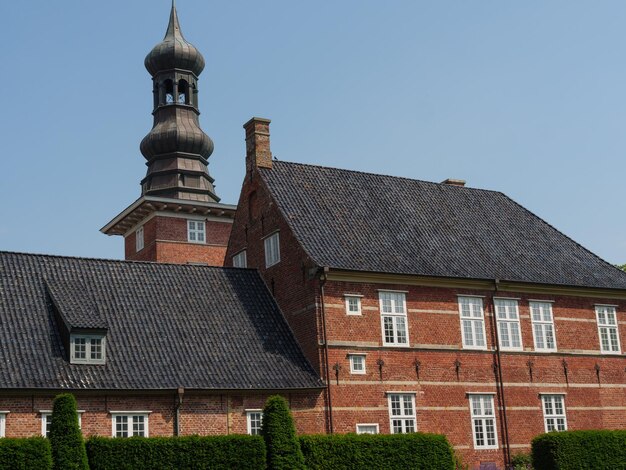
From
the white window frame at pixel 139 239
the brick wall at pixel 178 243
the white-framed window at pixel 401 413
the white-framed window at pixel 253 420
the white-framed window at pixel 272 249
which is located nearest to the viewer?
the white-framed window at pixel 253 420

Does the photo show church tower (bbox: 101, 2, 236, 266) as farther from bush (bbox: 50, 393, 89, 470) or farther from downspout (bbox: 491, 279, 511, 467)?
bush (bbox: 50, 393, 89, 470)

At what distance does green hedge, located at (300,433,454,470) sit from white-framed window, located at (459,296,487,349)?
223 inches

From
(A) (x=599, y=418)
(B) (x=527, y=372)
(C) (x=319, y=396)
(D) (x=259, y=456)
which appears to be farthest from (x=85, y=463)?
(A) (x=599, y=418)

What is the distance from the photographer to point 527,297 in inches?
1282

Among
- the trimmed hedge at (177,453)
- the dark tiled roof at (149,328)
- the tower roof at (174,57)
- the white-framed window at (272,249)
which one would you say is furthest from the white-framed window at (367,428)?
the tower roof at (174,57)

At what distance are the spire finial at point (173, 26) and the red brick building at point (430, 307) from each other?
16719 millimetres

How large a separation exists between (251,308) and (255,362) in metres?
2.80

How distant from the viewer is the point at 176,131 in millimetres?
46312

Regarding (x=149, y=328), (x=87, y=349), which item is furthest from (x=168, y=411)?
(x=149, y=328)

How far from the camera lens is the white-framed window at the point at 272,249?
31320mm

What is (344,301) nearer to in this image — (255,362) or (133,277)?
(255,362)

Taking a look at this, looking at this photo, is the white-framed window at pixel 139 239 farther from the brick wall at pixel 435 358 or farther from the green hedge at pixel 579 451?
the green hedge at pixel 579 451

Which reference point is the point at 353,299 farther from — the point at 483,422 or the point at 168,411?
the point at 168,411

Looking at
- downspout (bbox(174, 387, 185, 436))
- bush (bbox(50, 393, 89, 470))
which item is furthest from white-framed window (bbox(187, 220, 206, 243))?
bush (bbox(50, 393, 89, 470))
